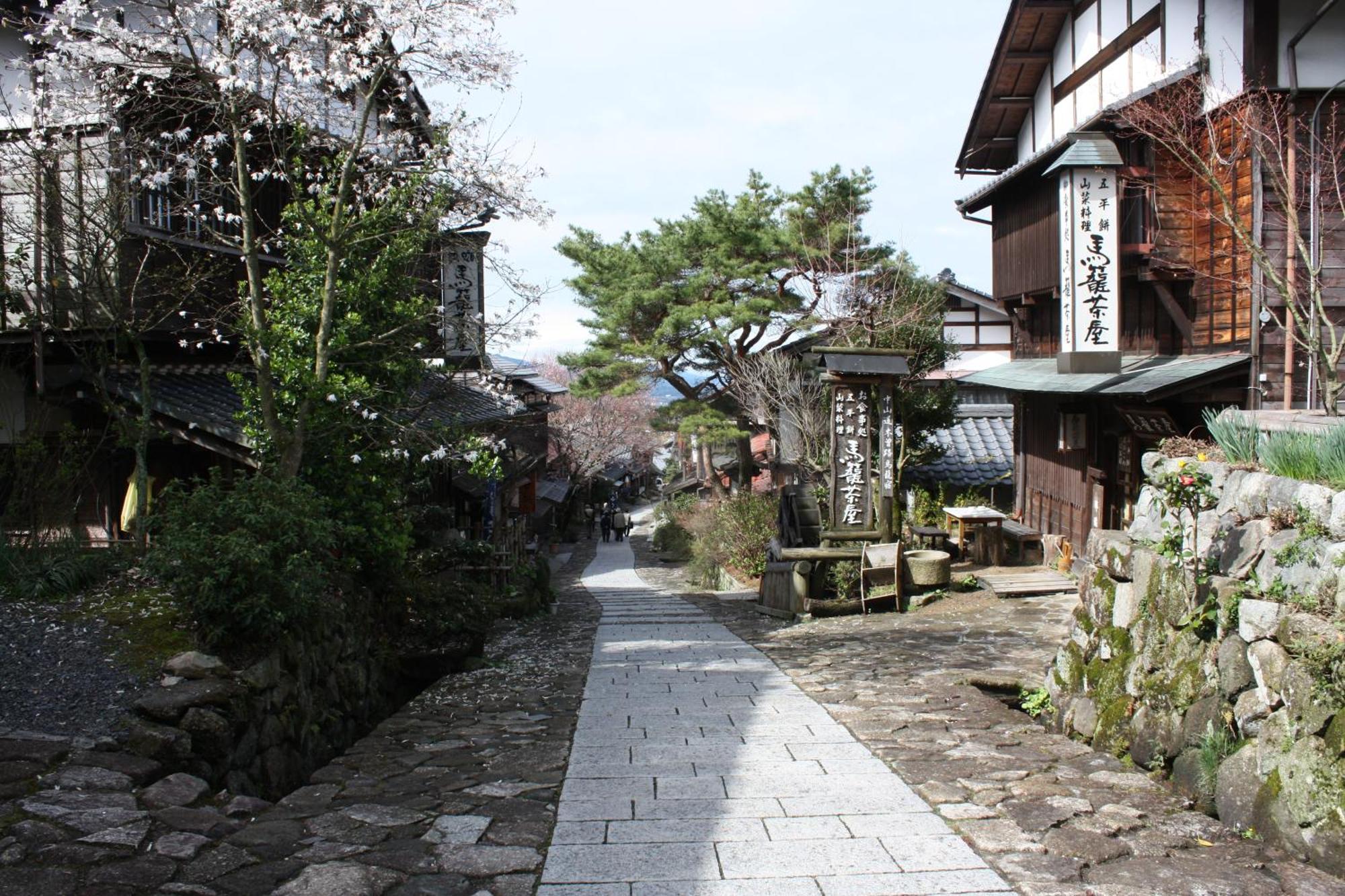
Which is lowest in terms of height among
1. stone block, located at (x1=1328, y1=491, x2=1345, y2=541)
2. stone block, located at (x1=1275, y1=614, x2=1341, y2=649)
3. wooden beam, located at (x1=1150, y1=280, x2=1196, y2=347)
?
stone block, located at (x1=1275, y1=614, x2=1341, y2=649)

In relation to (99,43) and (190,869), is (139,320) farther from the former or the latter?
(190,869)

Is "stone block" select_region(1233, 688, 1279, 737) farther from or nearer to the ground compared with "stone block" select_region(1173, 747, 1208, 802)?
farther from the ground

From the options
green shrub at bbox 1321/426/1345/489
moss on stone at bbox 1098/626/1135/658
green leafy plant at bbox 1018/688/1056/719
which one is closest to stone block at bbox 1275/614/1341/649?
green shrub at bbox 1321/426/1345/489

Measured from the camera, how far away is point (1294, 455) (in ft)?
20.7

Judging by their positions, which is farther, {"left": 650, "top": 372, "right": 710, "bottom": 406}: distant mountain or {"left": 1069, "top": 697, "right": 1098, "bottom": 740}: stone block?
{"left": 650, "top": 372, "right": 710, "bottom": 406}: distant mountain

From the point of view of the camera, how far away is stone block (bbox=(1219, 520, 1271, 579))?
616cm

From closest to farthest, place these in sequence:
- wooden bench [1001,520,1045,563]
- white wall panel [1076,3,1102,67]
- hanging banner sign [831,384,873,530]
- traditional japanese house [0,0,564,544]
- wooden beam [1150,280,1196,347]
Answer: traditional japanese house [0,0,564,544]
wooden beam [1150,280,1196,347]
hanging banner sign [831,384,873,530]
white wall panel [1076,3,1102,67]
wooden bench [1001,520,1045,563]

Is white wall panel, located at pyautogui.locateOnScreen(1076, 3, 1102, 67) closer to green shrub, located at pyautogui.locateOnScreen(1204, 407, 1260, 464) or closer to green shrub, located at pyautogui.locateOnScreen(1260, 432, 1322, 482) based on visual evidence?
green shrub, located at pyautogui.locateOnScreen(1204, 407, 1260, 464)

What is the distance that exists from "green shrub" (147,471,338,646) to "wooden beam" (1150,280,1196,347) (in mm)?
13366

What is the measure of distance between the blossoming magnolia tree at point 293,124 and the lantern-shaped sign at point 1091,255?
355 inches

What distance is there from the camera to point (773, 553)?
1775 cm

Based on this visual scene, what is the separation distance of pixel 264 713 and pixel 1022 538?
1677 centimetres

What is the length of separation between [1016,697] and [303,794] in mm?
6870

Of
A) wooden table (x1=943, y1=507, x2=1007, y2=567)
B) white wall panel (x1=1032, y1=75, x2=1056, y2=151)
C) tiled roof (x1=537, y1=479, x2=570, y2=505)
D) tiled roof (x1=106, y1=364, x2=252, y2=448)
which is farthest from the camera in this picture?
tiled roof (x1=537, y1=479, x2=570, y2=505)
